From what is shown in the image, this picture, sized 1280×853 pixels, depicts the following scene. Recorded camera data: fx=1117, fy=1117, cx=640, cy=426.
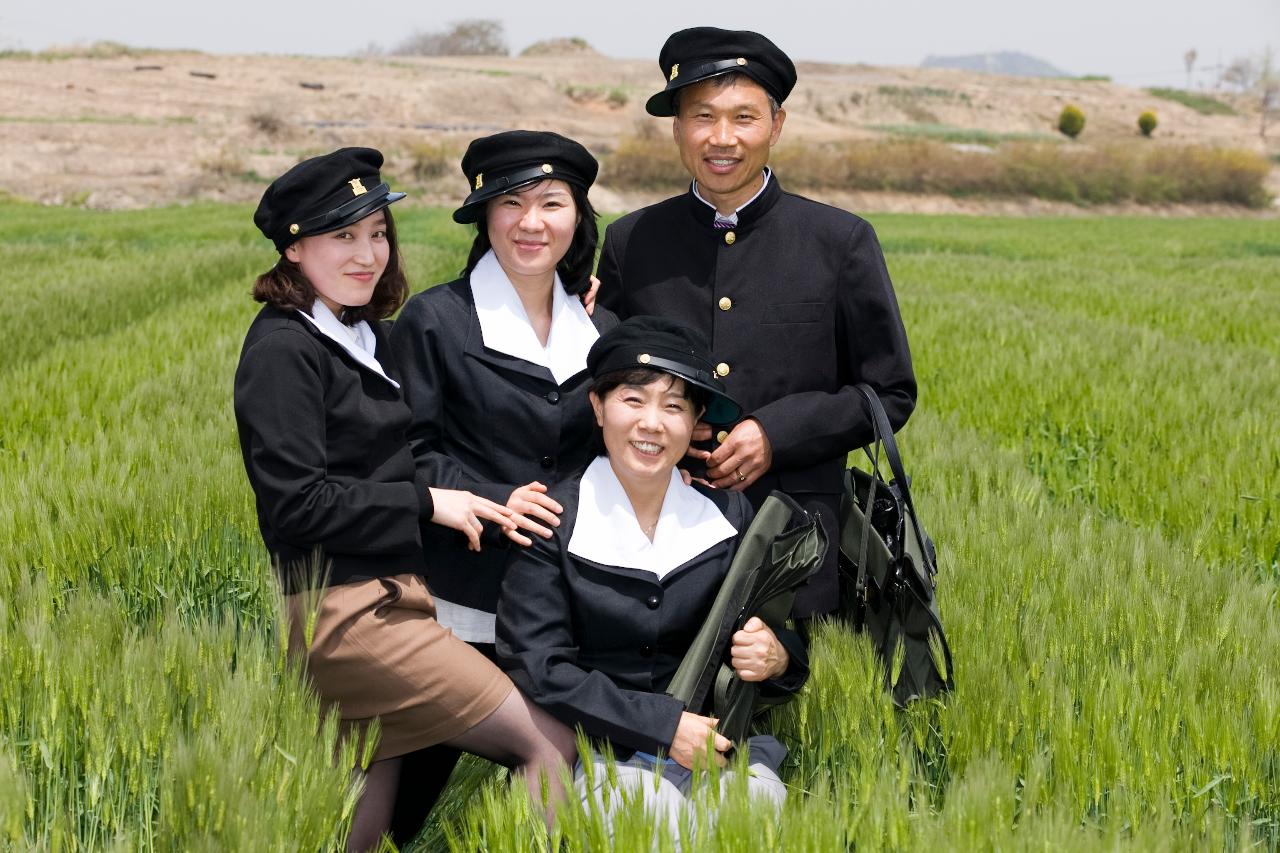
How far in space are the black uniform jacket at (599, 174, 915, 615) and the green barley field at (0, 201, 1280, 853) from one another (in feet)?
1.43

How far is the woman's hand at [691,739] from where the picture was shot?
6.41 feet

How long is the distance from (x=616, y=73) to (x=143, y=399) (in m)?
75.6

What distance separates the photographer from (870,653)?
2160mm

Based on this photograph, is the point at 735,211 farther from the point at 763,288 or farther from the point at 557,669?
the point at 557,669

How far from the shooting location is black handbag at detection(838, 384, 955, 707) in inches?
87.4

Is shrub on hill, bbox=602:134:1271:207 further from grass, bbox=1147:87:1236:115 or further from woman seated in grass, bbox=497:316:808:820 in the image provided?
woman seated in grass, bbox=497:316:808:820

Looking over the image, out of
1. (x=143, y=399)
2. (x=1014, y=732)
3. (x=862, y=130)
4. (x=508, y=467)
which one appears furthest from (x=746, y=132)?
(x=862, y=130)

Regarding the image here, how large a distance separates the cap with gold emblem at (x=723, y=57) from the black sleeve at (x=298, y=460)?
955 mm

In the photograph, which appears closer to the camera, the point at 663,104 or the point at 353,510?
the point at 353,510

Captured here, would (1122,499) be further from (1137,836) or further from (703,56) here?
(1137,836)

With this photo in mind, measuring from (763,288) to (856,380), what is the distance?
31 cm

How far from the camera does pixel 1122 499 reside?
4.55m

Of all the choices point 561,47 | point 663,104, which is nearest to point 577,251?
point 663,104

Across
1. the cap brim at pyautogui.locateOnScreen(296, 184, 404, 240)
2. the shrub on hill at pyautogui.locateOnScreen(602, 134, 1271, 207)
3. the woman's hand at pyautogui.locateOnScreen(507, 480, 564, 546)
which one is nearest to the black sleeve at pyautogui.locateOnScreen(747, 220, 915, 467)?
the woman's hand at pyautogui.locateOnScreen(507, 480, 564, 546)
